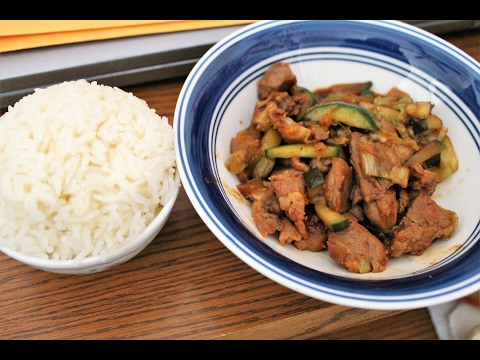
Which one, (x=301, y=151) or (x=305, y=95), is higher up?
(x=305, y=95)

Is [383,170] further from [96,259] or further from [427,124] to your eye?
[96,259]

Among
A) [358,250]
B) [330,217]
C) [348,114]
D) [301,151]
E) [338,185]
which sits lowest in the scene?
[358,250]

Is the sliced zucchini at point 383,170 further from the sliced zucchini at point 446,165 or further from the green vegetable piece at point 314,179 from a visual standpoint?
the sliced zucchini at point 446,165

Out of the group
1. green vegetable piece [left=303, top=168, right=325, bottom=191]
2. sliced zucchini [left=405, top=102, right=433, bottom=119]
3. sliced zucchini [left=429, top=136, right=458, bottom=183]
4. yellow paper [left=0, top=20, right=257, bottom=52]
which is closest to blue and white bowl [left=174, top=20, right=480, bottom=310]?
sliced zucchini [left=429, top=136, right=458, bottom=183]

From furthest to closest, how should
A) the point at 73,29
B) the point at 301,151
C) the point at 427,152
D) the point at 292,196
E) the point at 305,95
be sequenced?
the point at 73,29 < the point at 305,95 < the point at 427,152 < the point at 301,151 < the point at 292,196

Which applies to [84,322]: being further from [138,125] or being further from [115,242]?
[138,125]

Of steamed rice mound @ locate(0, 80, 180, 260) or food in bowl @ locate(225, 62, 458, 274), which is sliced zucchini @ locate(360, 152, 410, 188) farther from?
steamed rice mound @ locate(0, 80, 180, 260)

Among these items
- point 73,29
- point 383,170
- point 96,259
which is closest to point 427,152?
point 383,170
